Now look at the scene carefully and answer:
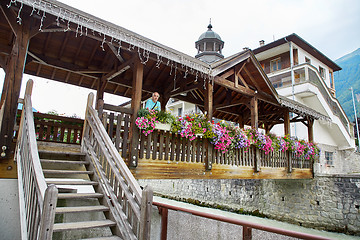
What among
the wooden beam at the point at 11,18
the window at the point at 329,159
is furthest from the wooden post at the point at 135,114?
the window at the point at 329,159

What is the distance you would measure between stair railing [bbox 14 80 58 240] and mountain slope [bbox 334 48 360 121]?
5971 cm

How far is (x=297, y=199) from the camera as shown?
11.6m

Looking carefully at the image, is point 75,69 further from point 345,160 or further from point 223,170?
point 345,160

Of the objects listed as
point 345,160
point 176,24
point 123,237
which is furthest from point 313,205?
point 176,24

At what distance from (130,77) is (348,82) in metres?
74.2

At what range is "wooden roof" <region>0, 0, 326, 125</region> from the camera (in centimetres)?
429

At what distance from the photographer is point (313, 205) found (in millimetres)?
11141

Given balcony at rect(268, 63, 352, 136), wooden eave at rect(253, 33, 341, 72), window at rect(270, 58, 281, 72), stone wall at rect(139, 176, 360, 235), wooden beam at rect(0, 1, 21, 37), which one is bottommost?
stone wall at rect(139, 176, 360, 235)

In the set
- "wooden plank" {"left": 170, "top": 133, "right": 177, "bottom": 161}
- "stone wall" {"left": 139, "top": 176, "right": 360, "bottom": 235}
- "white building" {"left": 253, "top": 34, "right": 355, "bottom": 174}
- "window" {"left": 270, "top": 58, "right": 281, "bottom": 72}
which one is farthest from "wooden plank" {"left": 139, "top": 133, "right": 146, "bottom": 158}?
"window" {"left": 270, "top": 58, "right": 281, "bottom": 72}

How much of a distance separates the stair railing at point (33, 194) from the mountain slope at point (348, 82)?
59711 mm

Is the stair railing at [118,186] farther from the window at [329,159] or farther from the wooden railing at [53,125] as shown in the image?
the window at [329,159]

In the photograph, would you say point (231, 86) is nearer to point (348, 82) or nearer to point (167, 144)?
point (167, 144)

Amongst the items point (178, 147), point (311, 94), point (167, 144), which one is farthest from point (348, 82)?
point (167, 144)

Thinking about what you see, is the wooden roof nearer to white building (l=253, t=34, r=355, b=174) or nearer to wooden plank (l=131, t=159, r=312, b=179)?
wooden plank (l=131, t=159, r=312, b=179)
